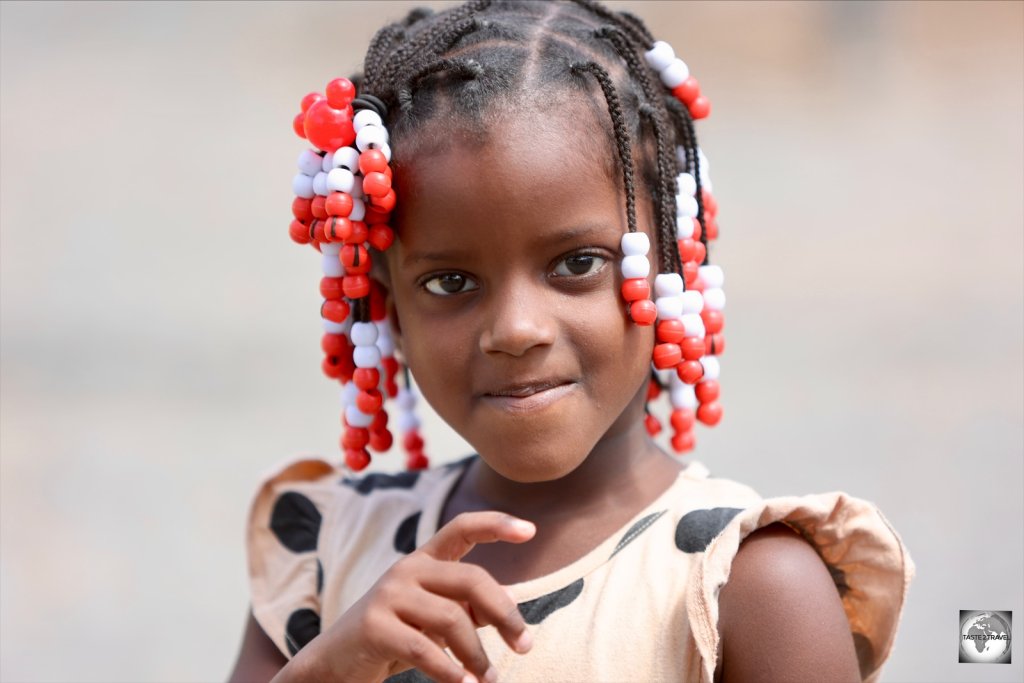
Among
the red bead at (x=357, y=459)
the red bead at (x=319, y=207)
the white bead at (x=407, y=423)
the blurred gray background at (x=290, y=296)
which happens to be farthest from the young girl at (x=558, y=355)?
the blurred gray background at (x=290, y=296)

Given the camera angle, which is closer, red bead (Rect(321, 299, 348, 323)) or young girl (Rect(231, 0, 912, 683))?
young girl (Rect(231, 0, 912, 683))

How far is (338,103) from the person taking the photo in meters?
2.11

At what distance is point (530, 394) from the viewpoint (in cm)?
197

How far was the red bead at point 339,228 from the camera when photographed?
209 cm

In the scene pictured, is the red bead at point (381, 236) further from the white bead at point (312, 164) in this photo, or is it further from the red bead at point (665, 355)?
the red bead at point (665, 355)

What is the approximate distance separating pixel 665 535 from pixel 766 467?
219cm

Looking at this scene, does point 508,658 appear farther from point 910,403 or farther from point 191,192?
point 191,192

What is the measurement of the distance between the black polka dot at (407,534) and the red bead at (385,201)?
0.59 metres

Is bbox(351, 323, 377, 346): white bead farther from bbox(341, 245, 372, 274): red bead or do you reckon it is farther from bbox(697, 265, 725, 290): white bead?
bbox(697, 265, 725, 290): white bead

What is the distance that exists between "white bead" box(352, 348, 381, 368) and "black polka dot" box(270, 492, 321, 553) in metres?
0.34

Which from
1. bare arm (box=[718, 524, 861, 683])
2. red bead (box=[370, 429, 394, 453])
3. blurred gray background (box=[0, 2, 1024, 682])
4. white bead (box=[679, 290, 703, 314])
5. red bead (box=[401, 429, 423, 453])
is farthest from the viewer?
blurred gray background (box=[0, 2, 1024, 682])

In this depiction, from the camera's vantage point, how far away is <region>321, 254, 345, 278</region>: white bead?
7.35ft

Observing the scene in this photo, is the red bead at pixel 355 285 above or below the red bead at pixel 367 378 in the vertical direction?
above

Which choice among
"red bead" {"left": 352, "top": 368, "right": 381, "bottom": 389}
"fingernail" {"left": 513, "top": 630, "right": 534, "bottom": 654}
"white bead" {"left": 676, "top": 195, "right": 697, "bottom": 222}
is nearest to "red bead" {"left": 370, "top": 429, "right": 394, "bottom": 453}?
"red bead" {"left": 352, "top": 368, "right": 381, "bottom": 389}
